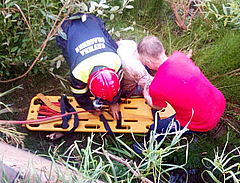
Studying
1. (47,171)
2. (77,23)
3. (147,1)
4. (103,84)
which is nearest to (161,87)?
(103,84)

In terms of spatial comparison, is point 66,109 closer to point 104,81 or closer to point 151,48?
point 104,81

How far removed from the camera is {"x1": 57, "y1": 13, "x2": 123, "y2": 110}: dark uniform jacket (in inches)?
91.0

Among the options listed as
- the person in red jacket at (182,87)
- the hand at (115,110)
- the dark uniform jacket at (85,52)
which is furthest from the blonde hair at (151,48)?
the hand at (115,110)

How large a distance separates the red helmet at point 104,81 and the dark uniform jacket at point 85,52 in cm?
8

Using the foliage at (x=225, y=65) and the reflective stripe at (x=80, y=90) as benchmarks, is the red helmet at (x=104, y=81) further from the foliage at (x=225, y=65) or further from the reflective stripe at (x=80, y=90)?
the foliage at (x=225, y=65)

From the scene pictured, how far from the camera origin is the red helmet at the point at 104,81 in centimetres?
216

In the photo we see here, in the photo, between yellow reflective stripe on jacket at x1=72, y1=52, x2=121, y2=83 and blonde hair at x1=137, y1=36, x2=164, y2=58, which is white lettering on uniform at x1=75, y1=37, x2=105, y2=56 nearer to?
yellow reflective stripe on jacket at x1=72, y1=52, x2=121, y2=83

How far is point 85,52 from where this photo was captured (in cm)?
236

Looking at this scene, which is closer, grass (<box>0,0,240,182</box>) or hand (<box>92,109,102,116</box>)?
grass (<box>0,0,240,182</box>)

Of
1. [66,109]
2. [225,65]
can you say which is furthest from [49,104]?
[225,65]

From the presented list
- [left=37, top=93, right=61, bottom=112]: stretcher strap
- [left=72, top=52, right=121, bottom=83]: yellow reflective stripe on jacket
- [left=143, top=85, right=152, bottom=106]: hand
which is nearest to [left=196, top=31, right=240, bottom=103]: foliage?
[left=143, top=85, right=152, bottom=106]: hand

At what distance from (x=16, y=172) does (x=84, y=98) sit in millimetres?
1456

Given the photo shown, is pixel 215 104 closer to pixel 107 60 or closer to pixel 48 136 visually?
pixel 107 60

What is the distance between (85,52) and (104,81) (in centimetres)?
38
